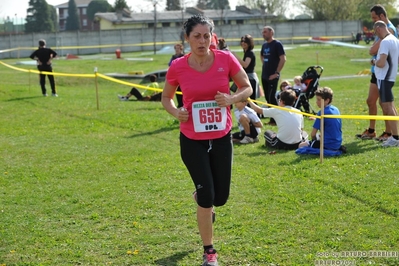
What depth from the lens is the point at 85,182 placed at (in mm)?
9266

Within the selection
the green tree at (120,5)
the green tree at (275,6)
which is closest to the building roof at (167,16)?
the green tree at (275,6)

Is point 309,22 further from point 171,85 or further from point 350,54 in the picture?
point 171,85

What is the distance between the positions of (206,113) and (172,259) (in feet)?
4.67

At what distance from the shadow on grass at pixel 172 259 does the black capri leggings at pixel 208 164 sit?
60cm

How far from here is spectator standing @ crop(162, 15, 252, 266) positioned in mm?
5441

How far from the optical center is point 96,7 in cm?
12481

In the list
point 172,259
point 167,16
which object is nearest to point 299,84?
point 172,259

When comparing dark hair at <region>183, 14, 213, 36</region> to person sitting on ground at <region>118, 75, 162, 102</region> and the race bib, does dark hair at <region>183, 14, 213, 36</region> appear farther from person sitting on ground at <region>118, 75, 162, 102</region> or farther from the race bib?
person sitting on ground at <region>118, 75, 162, 102</region>

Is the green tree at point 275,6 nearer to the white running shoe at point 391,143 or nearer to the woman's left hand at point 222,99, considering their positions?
the white running shoe at point 391,143

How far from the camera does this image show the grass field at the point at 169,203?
19.7 ft

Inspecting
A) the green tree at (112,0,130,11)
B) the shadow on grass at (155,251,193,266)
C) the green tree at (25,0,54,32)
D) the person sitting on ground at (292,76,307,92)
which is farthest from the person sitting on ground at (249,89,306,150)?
the green tree at (25,0,54,32)

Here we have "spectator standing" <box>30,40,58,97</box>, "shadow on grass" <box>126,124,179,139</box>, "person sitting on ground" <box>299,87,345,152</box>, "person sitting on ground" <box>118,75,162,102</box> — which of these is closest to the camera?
"person sitting on ground" <box>299,87,345,152</box>

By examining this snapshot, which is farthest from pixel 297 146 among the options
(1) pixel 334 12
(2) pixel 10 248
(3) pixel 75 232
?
(1) pixel 334 12

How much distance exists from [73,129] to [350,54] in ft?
108
